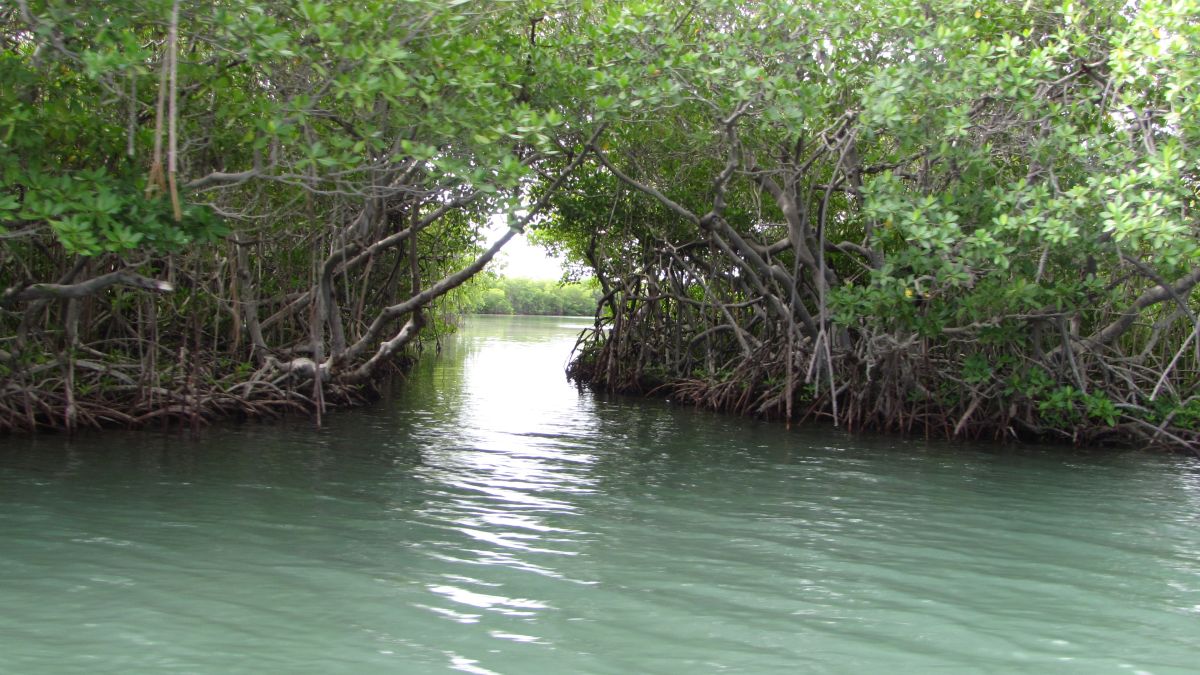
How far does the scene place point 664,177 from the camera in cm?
1088

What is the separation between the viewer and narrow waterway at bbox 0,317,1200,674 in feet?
10.7

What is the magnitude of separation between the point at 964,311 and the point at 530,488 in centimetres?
382

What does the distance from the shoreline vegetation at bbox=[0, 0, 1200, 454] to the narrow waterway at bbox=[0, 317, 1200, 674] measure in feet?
3.37

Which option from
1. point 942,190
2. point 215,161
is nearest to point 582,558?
point 215,161

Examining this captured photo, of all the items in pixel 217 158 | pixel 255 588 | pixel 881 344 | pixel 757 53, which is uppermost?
pixel 757 53

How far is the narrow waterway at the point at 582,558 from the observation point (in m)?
3.26

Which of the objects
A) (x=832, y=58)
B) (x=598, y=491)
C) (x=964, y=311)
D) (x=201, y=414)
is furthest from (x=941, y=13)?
(x=201, y=414)

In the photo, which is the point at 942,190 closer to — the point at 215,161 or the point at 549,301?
the point at 215,161

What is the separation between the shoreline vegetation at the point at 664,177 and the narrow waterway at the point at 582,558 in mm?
1026

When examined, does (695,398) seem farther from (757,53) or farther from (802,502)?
(802,502)

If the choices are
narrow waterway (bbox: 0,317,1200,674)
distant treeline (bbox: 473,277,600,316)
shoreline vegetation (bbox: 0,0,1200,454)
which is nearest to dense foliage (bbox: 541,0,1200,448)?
shoreline vegetation (bbox: 0,0,1200,454)

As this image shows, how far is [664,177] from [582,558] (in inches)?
276

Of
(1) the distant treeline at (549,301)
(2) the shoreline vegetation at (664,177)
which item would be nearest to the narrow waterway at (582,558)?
(2) the shoreline vegetation at (664,177)

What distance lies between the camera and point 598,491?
6.00 metres
